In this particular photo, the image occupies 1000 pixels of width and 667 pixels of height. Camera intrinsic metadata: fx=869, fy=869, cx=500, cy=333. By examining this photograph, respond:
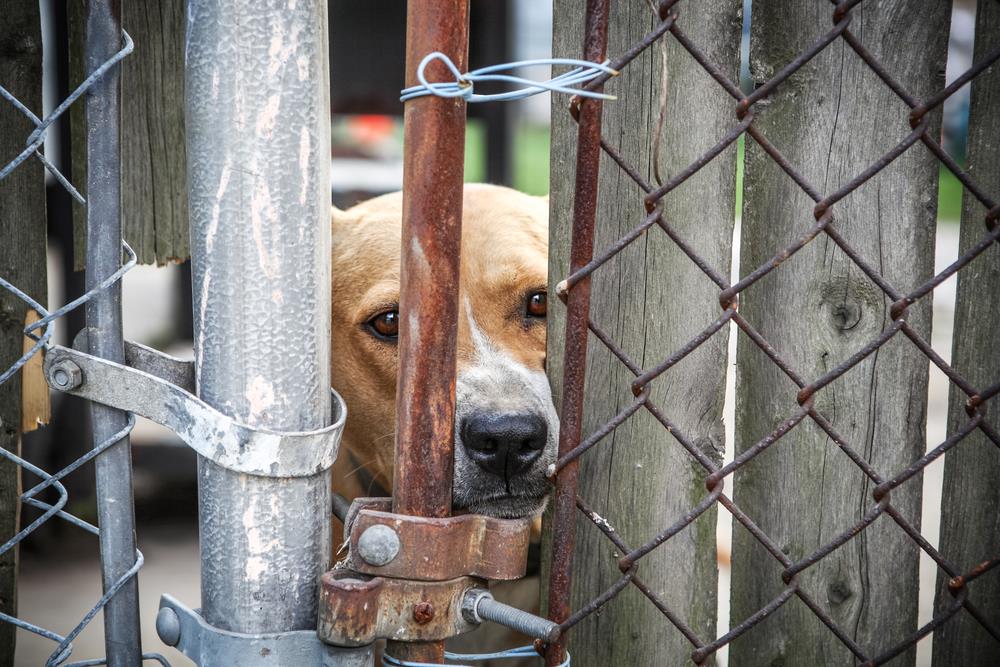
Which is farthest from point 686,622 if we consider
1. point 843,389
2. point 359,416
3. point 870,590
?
point 359,416

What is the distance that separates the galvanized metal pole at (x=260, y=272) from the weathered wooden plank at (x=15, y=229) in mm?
930

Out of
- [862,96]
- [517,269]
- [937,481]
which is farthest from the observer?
[937,481]

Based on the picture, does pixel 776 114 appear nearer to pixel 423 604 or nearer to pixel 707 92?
pixel 707 92

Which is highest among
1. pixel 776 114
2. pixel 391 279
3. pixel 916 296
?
pixel 776 114

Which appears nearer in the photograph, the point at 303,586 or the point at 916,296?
the point at 303,586

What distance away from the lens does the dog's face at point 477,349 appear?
7.32ft

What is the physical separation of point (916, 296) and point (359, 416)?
1.96 m

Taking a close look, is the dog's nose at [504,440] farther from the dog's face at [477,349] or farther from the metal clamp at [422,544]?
the metal clamp at [422,544]

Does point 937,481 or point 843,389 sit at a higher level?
point 843,389

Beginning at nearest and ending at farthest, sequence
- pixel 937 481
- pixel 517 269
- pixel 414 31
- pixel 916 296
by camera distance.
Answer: pixel 414 31, pixel 916 296, pixel 517 269, pixel 937 481

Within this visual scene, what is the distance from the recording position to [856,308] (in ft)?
5.65

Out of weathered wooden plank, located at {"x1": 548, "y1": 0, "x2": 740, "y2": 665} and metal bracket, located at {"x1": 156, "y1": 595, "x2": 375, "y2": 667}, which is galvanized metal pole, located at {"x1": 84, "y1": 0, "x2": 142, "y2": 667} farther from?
weathered wooden plank, located at {"x1": 548, "y1": 0, "x2": 740, "y2": 665}

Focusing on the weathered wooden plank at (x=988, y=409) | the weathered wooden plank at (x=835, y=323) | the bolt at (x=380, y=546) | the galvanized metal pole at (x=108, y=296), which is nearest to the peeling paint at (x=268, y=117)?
the galvanized metal pole at (x=108, y=296)

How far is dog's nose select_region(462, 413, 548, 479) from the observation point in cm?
220
